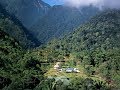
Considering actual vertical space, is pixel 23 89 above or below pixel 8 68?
below

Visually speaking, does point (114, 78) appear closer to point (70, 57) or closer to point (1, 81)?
point (1, 81)

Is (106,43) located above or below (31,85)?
above

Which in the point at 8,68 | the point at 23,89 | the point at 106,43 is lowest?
the point at 23,89

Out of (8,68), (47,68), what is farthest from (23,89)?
(47,68)

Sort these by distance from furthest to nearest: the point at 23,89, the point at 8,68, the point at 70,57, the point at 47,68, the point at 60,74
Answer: the point at 70,57, the point at 47,68, the point at 60,74, the point at 8,68, the point at 23,89

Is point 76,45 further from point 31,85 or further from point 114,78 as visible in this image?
point 31,85

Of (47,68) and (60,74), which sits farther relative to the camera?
(47,68)

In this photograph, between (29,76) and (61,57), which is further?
(61,57)

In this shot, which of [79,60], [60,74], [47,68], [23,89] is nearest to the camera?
[23,89]

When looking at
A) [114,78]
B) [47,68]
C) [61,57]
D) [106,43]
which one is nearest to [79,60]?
[61,57]
